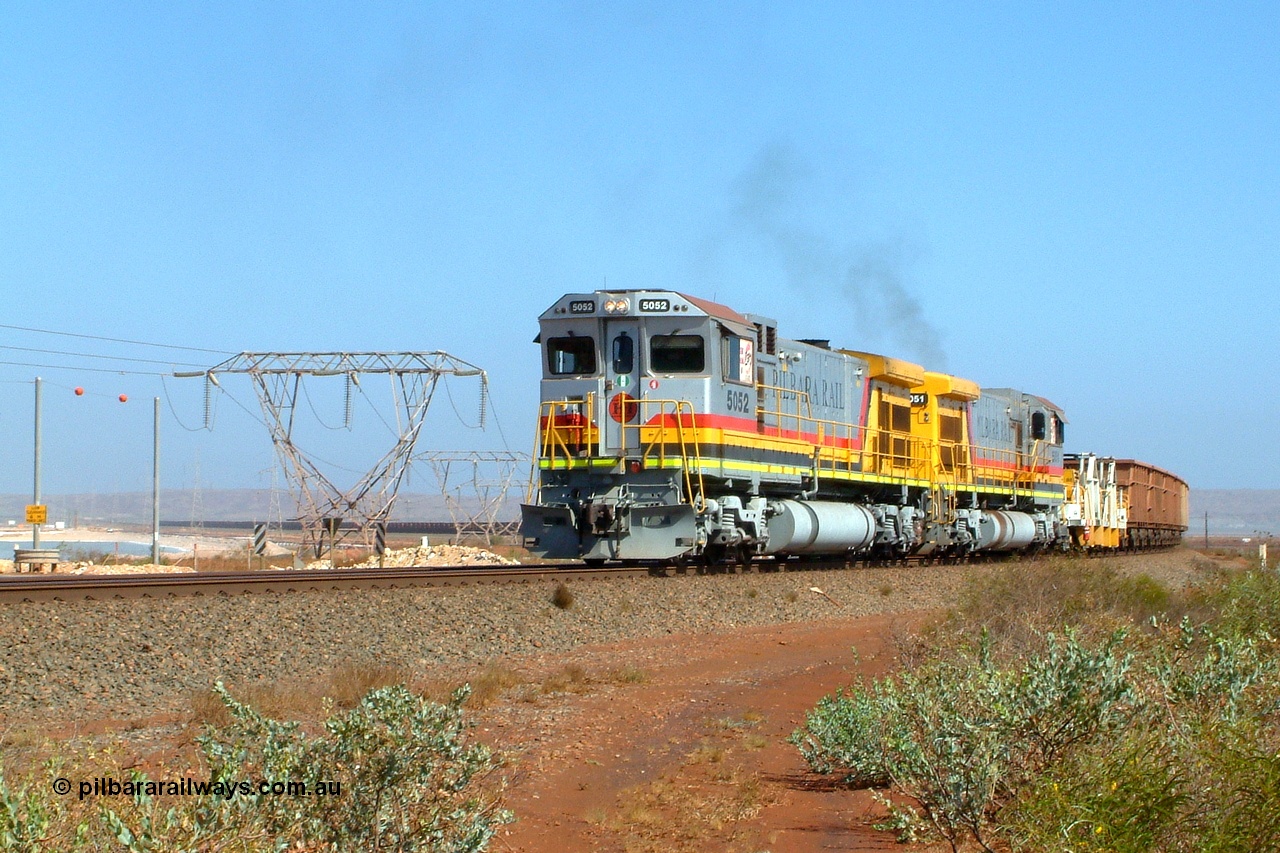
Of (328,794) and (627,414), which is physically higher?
(627,414)

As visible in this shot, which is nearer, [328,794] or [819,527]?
[328,794]

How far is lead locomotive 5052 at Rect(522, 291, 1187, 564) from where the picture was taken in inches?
728

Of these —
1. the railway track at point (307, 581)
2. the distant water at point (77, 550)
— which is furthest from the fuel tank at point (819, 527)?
the distant water at point (77, 550)

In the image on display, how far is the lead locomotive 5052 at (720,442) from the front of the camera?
60.6 feet

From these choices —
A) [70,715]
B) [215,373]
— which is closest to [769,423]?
[70,715]

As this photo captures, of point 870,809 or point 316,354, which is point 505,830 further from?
point 316,354

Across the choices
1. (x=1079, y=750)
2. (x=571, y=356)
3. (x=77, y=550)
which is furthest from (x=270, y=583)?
(x=77, y=550)

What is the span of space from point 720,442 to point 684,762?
9.59 meters

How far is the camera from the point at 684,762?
938cm

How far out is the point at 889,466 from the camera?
24.7m

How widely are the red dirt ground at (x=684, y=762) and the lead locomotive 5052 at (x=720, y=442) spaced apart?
13.2ft

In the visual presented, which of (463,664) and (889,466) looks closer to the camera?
(463,664)

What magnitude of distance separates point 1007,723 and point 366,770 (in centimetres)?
325

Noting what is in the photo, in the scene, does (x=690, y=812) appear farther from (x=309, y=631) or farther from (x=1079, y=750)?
(x=309, y=631)
